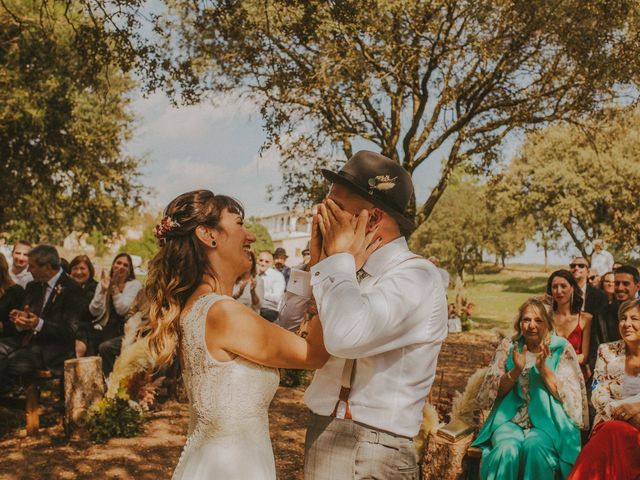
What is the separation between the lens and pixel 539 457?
4.86 metres

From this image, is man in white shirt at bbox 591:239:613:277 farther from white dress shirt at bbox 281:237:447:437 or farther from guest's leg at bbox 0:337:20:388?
white dress shirt at bbox 281:237:447:437

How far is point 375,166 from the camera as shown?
238cm

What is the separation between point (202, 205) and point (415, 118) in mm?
10120

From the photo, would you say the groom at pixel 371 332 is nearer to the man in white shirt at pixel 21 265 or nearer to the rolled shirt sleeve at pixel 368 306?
the rolled shirt sleeve at pixel 368 306

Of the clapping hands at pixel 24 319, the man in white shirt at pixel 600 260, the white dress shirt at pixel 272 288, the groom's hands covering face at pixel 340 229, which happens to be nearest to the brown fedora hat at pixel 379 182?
the groom's hands covering face at pixel 340 229

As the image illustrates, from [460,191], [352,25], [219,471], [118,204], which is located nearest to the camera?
[219,471]

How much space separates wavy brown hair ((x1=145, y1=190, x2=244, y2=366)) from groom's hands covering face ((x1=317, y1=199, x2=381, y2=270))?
742 mm

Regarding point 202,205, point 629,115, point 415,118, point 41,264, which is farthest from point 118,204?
point 202,205

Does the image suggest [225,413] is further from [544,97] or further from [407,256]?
[544,97]

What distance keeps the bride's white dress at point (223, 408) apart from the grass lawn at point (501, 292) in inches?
675

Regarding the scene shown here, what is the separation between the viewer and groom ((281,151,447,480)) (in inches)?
82.0

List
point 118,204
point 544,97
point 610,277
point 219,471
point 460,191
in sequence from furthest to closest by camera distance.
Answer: point 460,191 < point 118,204 < point 544,97 < point 610,277 < point 219,471

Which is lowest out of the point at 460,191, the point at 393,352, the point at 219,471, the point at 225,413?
the point at 219,471

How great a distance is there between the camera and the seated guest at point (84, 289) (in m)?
8.35
